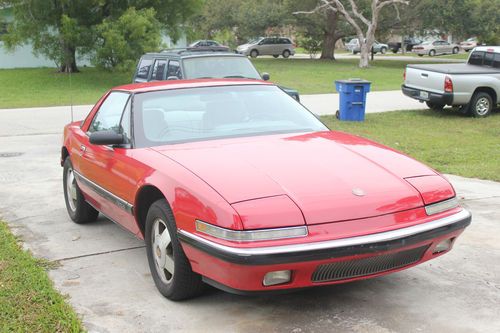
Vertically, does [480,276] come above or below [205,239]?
below

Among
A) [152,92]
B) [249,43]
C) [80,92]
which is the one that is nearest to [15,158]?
[152,92]

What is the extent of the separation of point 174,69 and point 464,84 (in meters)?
7.07

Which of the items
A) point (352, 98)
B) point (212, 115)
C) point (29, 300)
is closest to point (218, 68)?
point (352, 98)

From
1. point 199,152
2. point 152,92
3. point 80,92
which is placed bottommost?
point 80,92

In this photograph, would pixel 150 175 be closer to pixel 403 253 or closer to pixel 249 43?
pixel 403 253

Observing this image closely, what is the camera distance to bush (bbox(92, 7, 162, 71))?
23766 mm

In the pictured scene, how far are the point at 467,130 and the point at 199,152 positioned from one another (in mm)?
9977

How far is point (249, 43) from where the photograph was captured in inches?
A: 2045

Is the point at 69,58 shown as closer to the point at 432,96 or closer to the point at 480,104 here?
the point at 432,96

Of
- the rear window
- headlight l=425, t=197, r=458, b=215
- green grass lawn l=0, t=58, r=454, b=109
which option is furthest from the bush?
headlight l=425, t=197, r=458, b=215

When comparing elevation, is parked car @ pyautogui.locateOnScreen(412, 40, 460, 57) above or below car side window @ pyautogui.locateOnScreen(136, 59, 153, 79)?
below

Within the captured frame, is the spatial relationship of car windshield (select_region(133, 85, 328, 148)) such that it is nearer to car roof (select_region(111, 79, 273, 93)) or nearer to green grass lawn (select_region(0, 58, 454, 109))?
car roof (select_region(111, 79, 273, 93))

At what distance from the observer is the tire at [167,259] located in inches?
154

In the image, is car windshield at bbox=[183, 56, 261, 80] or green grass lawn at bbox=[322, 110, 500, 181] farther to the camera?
car windshield at bbox=[183, 56, 261, 80]
